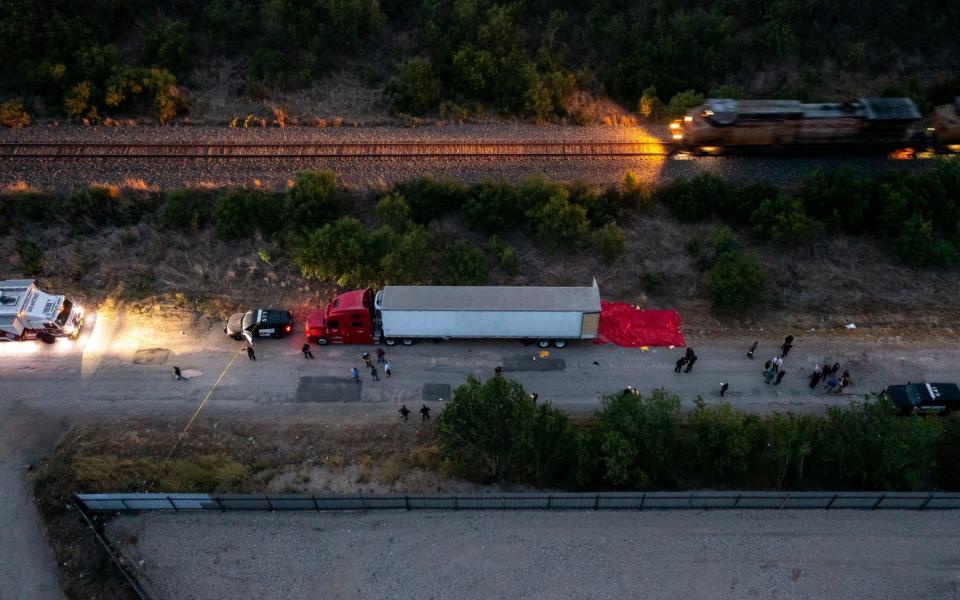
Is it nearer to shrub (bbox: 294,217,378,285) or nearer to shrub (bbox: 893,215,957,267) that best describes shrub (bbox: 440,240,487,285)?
shrub (bbox: 294,217,378,285)

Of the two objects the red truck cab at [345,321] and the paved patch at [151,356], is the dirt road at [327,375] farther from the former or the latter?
the red truck cab at [345,321]

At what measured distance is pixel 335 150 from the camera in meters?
36.1

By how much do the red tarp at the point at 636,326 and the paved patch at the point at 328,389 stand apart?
36.9 ft

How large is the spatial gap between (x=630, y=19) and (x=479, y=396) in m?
31.6

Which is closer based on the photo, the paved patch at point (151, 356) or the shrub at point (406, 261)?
the paved patch at point (151, 356)

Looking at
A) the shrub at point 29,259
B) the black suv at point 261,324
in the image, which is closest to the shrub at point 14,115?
the shrub at point 29,259

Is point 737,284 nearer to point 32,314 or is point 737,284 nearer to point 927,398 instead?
point 927,398

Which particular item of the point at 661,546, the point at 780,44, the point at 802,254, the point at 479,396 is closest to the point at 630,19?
the point at 780,44

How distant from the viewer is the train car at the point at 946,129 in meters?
35.0

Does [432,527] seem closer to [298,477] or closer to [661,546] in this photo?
[298,477]

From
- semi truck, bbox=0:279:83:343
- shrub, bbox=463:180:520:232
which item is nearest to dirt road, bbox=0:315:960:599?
semi truck, bbox=0:279:83:343

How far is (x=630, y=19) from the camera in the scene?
140 feet

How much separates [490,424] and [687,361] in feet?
33.7

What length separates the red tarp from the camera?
1156 inches
